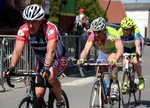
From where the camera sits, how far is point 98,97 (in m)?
6.68

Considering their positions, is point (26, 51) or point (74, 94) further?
point (26, 51)

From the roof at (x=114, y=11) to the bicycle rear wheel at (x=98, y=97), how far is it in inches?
2081

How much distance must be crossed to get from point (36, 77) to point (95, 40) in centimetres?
192

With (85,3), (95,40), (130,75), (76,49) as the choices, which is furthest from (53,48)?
(85,3)

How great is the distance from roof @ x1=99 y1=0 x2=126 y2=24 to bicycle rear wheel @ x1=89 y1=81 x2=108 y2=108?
52.9 m

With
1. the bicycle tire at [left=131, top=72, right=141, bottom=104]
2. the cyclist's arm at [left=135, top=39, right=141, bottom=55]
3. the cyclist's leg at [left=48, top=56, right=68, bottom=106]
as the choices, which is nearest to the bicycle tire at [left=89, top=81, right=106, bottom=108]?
the cyclist's leg at [left=48, top=56, right=68, bottom=106]

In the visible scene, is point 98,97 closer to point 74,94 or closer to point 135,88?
point 135,88

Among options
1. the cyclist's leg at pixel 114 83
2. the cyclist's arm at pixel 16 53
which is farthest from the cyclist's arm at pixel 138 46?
the cyclist's arm at pixel 16 53

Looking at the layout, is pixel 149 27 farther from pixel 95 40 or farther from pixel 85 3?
pixel 95 40

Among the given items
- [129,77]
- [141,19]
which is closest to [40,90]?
[129,77]

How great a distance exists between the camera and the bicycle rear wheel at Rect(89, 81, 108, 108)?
6621mm

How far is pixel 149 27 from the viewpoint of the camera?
280 ft

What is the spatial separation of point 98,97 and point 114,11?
55.2 meters

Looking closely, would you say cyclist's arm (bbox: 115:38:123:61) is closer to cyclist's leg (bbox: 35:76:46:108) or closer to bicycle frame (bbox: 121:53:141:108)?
bicycle frame (bbox: 121:53:141:108)
